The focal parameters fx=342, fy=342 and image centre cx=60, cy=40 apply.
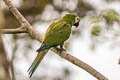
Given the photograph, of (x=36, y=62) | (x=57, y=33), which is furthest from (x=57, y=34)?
(x=36, y=62)

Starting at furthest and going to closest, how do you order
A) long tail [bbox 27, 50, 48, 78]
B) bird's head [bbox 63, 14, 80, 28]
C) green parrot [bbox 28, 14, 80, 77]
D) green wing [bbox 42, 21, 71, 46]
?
1. bird's head [bbox 63, 14, 80, 28]
2. green wing [bbox 42, 21, 71, 46]
3. green parrot [bbox 28, 14, 80, 77]
4. long tail [bbox 27, 50, 48, 78]

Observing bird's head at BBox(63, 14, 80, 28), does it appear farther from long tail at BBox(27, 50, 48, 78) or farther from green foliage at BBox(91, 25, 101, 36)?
long tail at BBox(27, 50, 48, 78)

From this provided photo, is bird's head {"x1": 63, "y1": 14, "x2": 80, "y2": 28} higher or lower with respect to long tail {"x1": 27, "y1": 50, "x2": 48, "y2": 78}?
higher

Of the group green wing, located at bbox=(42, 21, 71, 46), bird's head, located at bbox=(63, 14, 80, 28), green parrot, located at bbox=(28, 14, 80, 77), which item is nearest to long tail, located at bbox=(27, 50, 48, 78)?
green parrot, located at bbox=(28, 14, 80, 77)

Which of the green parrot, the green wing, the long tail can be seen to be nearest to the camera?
the long tail

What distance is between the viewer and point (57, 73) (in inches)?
268

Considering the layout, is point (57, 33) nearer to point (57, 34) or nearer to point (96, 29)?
point (57, 34)

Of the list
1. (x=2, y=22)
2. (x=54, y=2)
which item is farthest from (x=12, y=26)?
(x=2, y=22)

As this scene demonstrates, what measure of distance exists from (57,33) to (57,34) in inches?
0.5

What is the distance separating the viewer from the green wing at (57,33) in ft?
10.4

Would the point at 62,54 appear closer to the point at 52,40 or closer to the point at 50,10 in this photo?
the point at 52,40

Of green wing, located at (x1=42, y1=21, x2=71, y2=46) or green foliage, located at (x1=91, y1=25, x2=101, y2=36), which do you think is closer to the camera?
green wing, located at (x1=42, y1=21, x2=71, y2=46)

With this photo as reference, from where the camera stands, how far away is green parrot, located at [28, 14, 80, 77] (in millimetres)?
3016

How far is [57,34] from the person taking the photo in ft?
10.9
